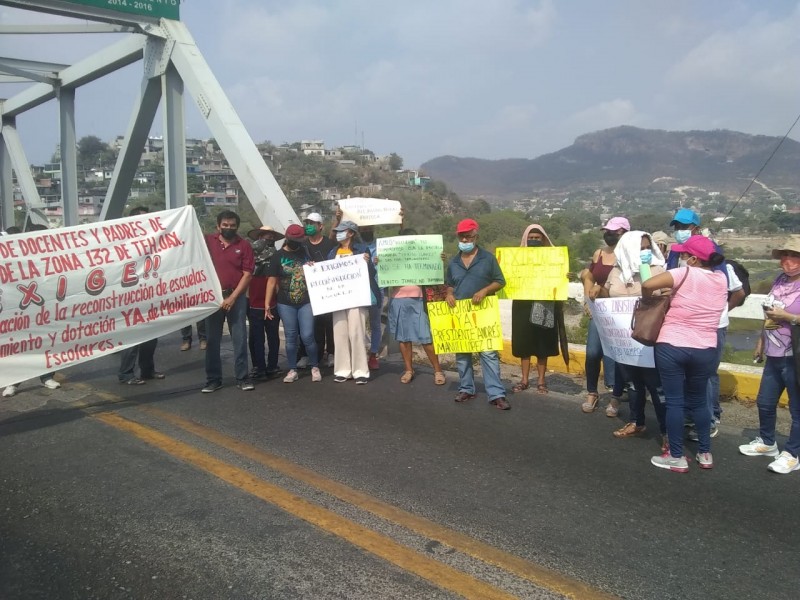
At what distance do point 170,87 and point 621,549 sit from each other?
1125 centimetres

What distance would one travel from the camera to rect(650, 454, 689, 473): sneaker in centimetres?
471

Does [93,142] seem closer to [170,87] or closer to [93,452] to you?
[170,87]

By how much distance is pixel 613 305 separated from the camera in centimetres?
571

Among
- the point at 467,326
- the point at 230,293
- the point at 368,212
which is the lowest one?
the point at 467,326

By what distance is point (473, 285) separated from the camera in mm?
6531

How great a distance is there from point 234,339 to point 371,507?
350cm

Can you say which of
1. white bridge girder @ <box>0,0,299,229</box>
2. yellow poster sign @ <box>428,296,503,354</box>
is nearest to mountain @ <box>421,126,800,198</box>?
white bridge girder @ <box>0,0,299,229</box>

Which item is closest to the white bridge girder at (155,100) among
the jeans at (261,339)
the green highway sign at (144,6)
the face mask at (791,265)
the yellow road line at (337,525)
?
the green highway sign at (144,6)

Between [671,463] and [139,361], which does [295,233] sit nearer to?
[139,361]

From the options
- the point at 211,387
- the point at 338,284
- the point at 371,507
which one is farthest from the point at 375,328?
the point at 371,507

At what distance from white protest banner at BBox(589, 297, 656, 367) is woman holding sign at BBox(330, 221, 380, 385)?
102 inches

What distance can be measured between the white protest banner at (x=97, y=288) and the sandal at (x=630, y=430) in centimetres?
407

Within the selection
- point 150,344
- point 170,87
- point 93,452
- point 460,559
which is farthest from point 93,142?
point 460,559

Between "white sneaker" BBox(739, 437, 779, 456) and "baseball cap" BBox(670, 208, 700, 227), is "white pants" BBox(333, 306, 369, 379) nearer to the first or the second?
→ "baseball cap" BBox(670, 208, 700, 227)
